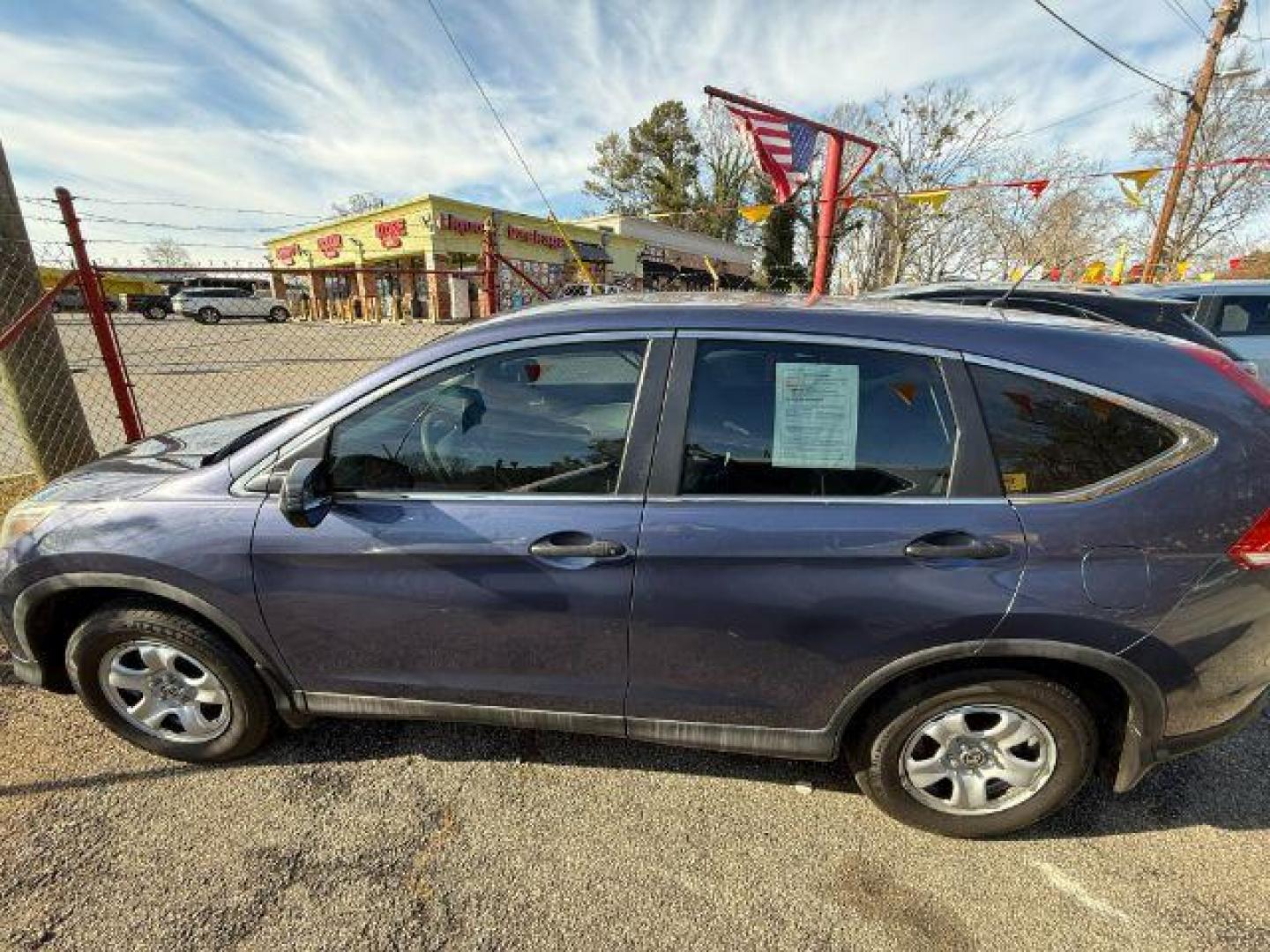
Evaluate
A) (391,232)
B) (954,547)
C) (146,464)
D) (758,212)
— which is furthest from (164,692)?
(391,232)

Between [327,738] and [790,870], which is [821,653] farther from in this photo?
[327,738]

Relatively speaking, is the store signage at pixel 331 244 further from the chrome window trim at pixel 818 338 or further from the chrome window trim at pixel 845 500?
the chrome window trim at pixel 845 500

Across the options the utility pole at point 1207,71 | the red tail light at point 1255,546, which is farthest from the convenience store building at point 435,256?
the red tail light at point 1255,546

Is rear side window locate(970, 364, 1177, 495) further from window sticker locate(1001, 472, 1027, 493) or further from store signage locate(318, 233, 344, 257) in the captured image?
store signage locate(318, 233, 344, 257)

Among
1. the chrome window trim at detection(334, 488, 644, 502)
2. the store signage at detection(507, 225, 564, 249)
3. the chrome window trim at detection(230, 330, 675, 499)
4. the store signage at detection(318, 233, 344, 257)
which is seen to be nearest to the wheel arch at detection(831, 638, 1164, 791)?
the chrome window trim at detection(334, 488, 644, 502)

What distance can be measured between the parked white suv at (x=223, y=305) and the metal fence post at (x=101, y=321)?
100 ft

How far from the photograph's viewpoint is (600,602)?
1892 mm

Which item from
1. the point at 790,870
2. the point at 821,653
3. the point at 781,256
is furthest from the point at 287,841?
the point at 781,256

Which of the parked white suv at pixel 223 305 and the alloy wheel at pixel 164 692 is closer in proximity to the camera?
the alloy wheel at pixel 164 692

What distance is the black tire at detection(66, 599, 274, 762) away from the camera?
2199mm

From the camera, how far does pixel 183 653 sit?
2.24 meters

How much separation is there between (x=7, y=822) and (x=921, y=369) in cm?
342

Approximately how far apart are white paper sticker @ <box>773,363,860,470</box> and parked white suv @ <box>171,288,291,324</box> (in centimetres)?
3545

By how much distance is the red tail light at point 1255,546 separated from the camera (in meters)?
1.72
